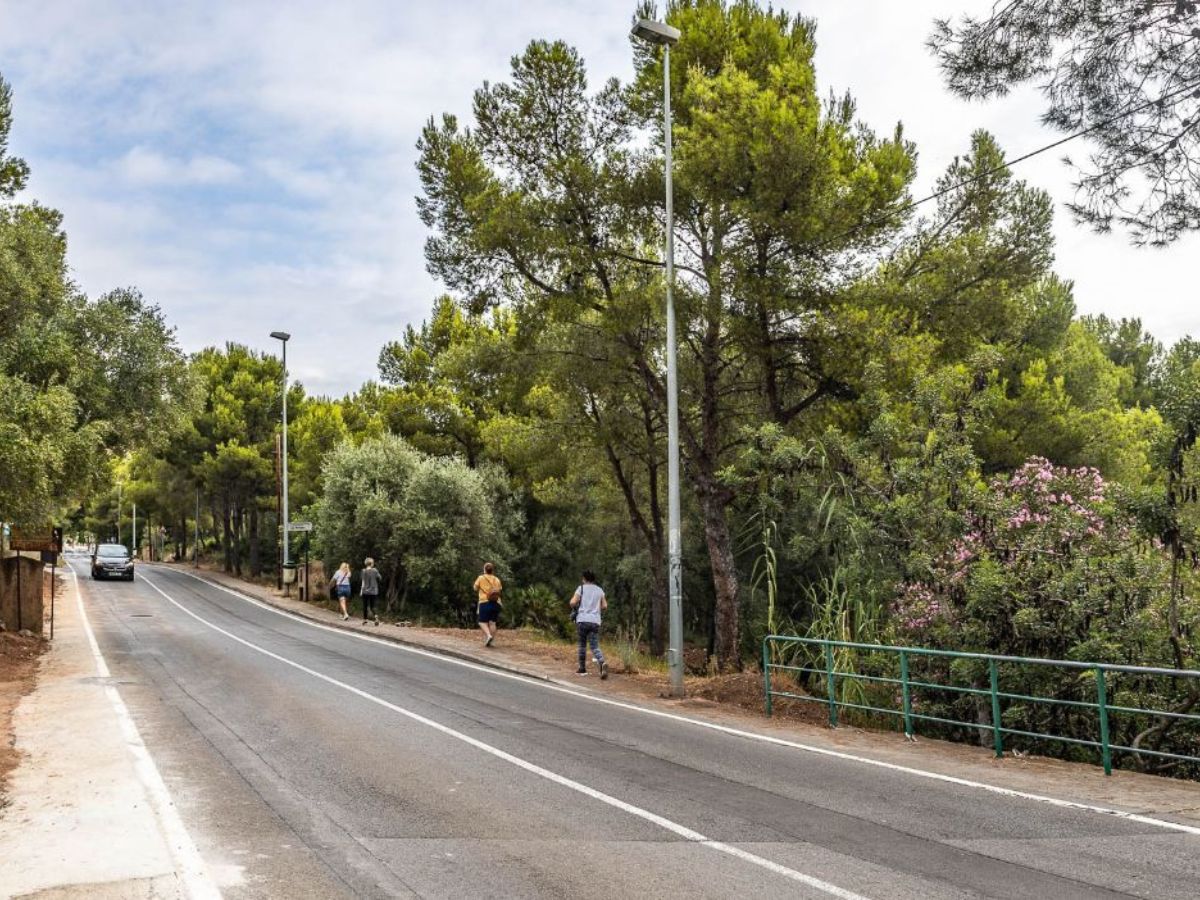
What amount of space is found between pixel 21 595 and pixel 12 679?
23.4ft

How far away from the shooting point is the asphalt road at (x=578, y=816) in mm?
5609

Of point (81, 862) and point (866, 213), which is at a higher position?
point (866, 213)

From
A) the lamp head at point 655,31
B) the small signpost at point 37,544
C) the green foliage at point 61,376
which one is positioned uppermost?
the lamp head at point 655,31

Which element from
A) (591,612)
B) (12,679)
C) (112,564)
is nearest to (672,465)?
(591,612)

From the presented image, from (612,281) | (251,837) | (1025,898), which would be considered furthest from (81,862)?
(612,281)

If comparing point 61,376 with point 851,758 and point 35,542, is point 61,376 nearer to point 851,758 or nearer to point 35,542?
point 35,542

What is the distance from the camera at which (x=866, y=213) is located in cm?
1575

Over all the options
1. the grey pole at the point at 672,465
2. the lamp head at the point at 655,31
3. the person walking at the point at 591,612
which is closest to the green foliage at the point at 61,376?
the person walking at the point at 591,612

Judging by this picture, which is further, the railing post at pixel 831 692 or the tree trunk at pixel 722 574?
the tree trunk at pixel 722 574

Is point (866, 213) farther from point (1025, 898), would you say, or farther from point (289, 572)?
point (289, 572)

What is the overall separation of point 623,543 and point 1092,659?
84.9 feet

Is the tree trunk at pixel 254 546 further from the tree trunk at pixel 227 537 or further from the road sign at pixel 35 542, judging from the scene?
the road sign at pixel 35 542

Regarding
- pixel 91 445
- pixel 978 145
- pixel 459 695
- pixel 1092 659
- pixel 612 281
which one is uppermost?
pixel 978 145

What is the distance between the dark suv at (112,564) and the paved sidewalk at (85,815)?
39.0 metres
